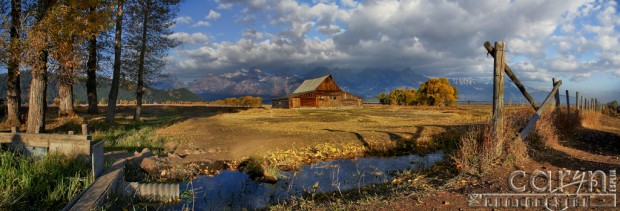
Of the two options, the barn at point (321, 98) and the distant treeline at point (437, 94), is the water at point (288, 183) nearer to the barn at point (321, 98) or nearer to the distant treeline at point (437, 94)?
the barn at point (321, 98)

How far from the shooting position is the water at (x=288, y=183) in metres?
7.66

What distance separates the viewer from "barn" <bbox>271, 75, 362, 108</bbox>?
5853 centimetres

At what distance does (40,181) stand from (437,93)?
6526 cm

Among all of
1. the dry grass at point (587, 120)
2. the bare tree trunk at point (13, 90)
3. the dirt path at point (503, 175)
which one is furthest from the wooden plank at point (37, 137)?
the dry grass at point (587, 120)

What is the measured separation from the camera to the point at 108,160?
30.1ft

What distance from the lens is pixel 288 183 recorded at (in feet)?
29.9

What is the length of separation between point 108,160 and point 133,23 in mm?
15256

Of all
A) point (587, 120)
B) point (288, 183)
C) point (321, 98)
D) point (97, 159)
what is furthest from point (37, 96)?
point (321, 98)

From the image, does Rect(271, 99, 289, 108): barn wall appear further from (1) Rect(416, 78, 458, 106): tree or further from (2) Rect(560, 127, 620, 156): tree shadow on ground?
(2) Rect(560, 127, 620, 156): tree shadow on ground

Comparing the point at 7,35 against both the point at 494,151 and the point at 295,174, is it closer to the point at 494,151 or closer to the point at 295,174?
the point at 295,174

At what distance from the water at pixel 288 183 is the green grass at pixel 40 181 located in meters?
2.05

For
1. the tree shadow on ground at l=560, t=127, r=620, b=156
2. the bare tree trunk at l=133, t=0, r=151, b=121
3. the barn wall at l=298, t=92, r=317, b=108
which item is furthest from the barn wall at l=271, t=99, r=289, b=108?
the tree shadow on ground at l=560, t=127, r=620, b=156

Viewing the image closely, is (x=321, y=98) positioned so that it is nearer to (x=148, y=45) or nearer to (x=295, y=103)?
(x=295, y=103)

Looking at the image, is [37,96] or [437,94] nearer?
[37,96]
